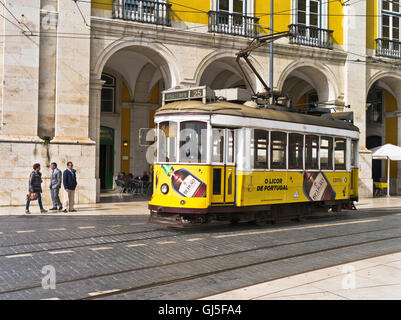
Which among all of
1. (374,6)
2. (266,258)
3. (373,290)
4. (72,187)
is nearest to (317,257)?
(266,258)

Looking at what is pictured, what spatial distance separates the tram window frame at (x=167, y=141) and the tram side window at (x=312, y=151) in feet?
13.6

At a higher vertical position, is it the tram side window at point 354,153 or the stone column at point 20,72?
the stone column at point 20,72

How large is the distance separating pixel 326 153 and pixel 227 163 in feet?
14.0

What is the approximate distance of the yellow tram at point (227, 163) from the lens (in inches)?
423

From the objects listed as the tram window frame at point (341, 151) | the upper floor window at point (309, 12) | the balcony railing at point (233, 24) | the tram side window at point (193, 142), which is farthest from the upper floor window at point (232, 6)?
the tram side window at point (193, 142)

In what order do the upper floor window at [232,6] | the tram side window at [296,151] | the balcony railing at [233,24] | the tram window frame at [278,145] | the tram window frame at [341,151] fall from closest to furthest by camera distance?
the tram window frame at [278,145] → the tram side window at [296,151] → the tram window frame at [341,151] → the balcony railing at [233,24] → the upper floor window at [232,6]

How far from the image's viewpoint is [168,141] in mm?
11094

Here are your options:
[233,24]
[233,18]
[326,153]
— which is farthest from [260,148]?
[233,18]

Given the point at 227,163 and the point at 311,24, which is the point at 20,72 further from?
the point at 311,24

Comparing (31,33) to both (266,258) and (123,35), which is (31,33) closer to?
(123,35)

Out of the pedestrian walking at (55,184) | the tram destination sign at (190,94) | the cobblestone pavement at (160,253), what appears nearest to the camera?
the cobblestone pavement at (160,253)

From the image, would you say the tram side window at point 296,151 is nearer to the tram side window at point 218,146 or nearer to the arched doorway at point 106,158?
the tram side window at point 218,146

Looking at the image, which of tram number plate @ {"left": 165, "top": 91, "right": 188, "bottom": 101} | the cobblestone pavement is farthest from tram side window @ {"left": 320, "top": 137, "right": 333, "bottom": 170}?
tram number plate @ {"left": 165, "top": 91, "right": 188, "bottom": 101}

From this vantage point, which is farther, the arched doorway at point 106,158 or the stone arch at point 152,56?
the arched doorway at point 106,158
